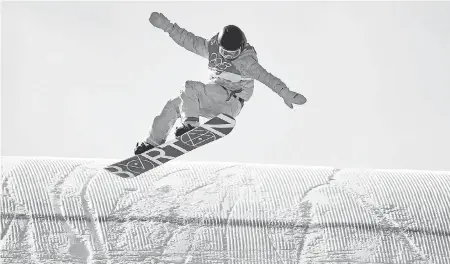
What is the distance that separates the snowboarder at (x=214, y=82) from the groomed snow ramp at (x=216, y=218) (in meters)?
0.65

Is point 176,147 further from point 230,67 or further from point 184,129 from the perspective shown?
point 230,67

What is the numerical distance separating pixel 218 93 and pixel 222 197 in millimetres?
1060

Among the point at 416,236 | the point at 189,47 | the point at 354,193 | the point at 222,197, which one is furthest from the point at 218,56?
the point at 416,236

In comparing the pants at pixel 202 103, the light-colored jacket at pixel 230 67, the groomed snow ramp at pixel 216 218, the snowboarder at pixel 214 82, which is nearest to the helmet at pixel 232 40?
the snowboarder at pixel 214 82

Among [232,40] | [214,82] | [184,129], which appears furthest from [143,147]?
[232,40]

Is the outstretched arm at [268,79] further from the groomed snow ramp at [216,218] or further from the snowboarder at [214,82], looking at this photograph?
the groomed snow ramp at [216,218]

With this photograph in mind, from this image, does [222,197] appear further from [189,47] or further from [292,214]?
[189,47]

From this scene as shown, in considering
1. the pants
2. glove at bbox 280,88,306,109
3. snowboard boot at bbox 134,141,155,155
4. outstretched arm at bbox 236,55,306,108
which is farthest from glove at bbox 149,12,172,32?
glove at bbox 280,88,306,109

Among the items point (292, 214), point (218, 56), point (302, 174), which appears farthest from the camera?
point (302, 174)

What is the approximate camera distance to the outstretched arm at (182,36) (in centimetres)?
675

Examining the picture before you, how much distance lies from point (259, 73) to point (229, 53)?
0.29m

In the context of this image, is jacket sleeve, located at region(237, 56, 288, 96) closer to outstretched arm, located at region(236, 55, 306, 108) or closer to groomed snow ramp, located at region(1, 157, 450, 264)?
outstretched arm, located at region(236, 55, 306, 108)

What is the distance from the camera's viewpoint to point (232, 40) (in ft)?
21.1

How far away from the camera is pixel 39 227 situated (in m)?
7.05
